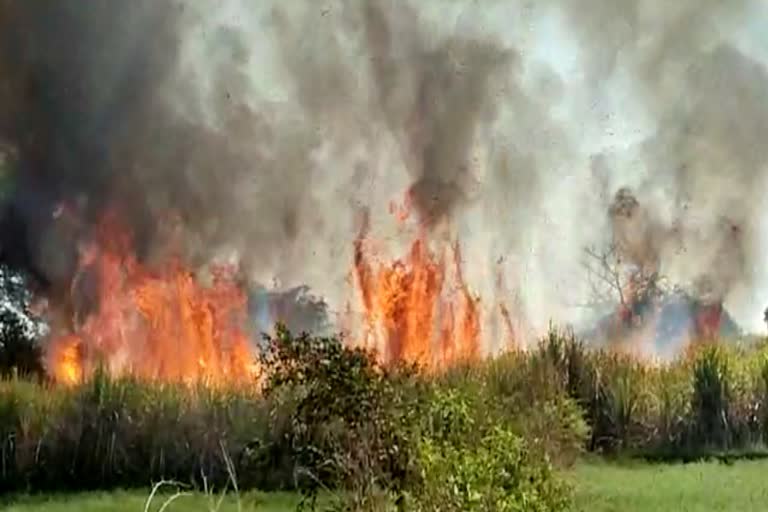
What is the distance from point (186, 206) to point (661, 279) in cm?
868

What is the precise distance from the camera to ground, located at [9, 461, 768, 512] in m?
10.1

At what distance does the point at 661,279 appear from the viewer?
2261 centimetres

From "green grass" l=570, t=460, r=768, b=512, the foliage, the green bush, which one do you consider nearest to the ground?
"green grass" l=570, t=460, r=768, b=512

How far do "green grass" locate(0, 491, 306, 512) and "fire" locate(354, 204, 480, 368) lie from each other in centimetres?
741

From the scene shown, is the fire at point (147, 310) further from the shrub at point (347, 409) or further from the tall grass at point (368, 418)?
the shrub at point (347, 409)

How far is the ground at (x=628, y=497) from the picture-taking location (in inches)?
398

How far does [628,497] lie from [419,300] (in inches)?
360

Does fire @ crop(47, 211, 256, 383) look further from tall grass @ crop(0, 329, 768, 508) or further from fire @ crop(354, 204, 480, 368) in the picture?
tall grass @ crop(0, 329, 768, 508)

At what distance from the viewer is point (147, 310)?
19.6 meters

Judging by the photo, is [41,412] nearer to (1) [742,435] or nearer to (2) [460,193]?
(1) [742,435]

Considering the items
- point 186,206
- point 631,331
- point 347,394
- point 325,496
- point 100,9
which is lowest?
point 325,496

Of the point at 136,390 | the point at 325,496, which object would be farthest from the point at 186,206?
the point at 325,496

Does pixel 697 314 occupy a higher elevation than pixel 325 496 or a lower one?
higher

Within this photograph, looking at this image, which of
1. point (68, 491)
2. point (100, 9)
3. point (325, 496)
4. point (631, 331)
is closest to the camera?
point (325, 496)
